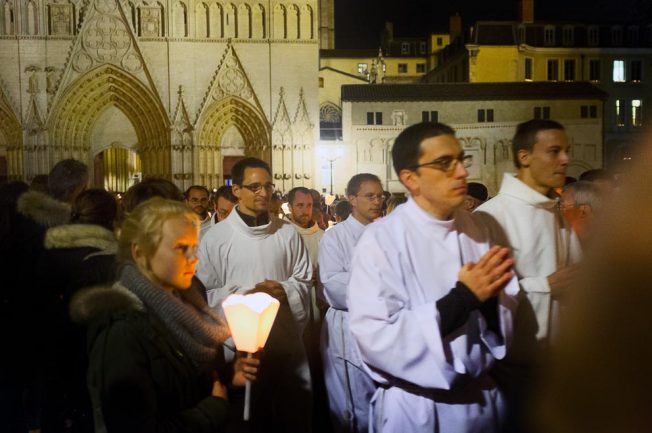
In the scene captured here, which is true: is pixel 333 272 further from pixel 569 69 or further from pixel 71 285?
pixel 569 69

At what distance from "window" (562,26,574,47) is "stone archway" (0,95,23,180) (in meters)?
37.0

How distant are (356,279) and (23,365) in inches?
135

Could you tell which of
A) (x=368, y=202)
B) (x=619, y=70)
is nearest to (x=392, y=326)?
(x=368, y=202)

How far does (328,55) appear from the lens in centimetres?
5872

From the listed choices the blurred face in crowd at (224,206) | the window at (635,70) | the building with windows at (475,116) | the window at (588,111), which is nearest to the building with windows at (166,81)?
the building with windows at (475,116)

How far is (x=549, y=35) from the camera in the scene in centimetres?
4791

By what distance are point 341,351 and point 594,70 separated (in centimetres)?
4790

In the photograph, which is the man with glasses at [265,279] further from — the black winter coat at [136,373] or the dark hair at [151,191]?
the black winter coat at [136,373]

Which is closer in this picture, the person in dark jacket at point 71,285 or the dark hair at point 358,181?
the person in dark jacket at point 71,285

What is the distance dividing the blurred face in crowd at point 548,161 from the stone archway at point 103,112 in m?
28.9

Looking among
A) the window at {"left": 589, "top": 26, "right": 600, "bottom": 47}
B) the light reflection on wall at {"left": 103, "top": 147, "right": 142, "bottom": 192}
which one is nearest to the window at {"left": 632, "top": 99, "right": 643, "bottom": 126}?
the window at {"left": 589, "top": 26, "right": 600, "bottom": 47}

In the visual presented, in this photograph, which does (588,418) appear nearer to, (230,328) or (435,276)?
(435,276)

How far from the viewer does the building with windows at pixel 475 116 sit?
34281mm

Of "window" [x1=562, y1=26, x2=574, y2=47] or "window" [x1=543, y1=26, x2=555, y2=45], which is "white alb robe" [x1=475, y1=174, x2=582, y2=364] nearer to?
"window" [x1=543, y1=26, x2=555, y2=45]
